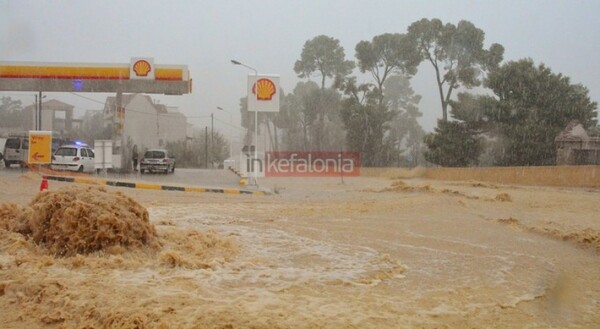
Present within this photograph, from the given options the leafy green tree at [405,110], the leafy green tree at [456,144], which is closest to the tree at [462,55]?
the leafy green tree at [456,144]

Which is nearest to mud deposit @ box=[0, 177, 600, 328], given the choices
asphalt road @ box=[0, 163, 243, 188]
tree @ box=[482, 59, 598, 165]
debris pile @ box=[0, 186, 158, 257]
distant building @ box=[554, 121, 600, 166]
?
debris pile @ box=[0, 186, 158, 257]

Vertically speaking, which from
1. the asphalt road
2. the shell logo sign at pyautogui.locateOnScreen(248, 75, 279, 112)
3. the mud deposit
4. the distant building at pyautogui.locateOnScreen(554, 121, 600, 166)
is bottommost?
the mud deposit

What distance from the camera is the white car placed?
25.5m

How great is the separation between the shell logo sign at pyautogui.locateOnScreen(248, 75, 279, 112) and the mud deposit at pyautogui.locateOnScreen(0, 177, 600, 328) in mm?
12214

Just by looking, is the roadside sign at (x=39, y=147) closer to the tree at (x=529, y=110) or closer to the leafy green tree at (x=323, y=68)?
the tree at (x=529, y=110)

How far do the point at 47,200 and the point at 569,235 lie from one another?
8.30 metres

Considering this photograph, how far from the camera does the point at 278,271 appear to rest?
238 inches

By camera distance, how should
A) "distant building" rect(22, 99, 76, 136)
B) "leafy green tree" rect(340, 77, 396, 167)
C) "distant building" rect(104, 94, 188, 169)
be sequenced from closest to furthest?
"leafy green tree" rect(340, 77, 396, 167), "distant building" rect(104, 94, 188, 169), "distant building" rect(22, 99, 76, 136)

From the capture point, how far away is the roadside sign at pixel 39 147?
61.2ft

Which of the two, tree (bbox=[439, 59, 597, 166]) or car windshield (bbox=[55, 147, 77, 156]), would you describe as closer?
car windshield (bbox=[55, 147, 77, 156])

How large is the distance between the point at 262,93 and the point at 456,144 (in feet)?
62.1

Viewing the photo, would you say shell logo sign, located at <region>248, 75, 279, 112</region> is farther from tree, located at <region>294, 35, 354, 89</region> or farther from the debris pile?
tree, located at <region>294, 35, 354, 89</region>

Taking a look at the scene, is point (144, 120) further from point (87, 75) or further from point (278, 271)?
point (278, 271)

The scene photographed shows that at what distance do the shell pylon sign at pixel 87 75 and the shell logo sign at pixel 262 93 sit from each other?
24.1ft
